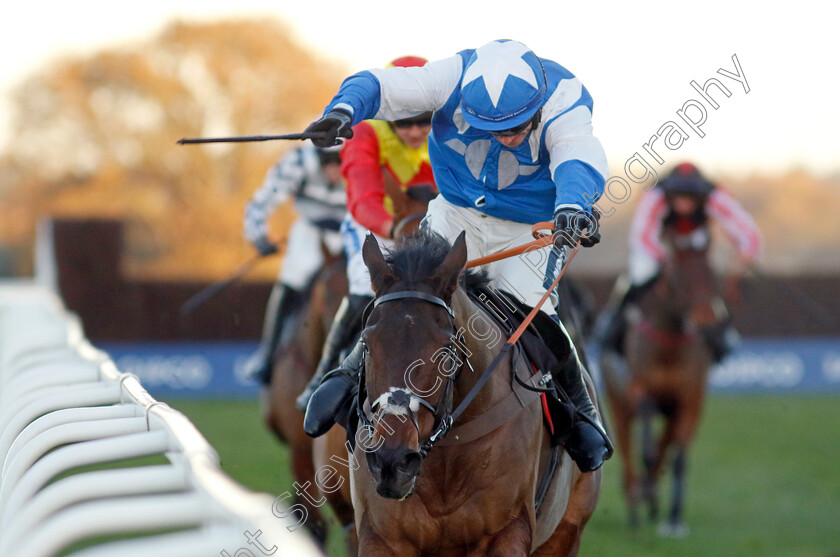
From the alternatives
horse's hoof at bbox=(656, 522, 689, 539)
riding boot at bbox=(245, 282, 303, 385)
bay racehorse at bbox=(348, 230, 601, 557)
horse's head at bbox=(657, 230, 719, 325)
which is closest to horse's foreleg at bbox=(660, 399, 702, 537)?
horse's hoof at bbox=(656, 522, 689, 539)

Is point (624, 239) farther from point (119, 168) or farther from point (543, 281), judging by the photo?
point (543, 281)

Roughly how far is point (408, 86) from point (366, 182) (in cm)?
90

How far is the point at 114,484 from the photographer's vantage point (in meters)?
1.70

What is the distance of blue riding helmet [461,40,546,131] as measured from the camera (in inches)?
117

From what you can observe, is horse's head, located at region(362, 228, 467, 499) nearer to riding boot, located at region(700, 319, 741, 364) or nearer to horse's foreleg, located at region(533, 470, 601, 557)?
horse's foreleg, located at region(533, 470, 601, 557)

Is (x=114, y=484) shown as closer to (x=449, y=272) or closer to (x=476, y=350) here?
(x=449, y=272)

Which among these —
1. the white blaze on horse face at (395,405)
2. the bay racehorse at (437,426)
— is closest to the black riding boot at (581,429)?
the bay racehorse at (437,426)

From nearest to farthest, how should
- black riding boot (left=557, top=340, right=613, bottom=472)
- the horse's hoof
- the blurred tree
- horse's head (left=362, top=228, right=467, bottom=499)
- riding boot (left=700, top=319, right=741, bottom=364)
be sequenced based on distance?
horse's head (left=362, top=228, right=467, bottom=499), black riding boot (left=557, top=340, right=613, bottom=472), the horse's hoof, riding boot (left=700, top=319, right=741, bottom=364), the blurred tree

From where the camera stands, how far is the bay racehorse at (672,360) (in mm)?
7223

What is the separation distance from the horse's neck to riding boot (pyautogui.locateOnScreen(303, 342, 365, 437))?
1.06 feet

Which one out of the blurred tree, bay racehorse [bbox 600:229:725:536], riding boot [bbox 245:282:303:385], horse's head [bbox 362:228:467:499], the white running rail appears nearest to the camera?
the white running rail

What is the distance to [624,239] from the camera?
32.3 meters

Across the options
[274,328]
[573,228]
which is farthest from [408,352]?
[274,328]

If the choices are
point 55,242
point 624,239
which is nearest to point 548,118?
point 55,242
